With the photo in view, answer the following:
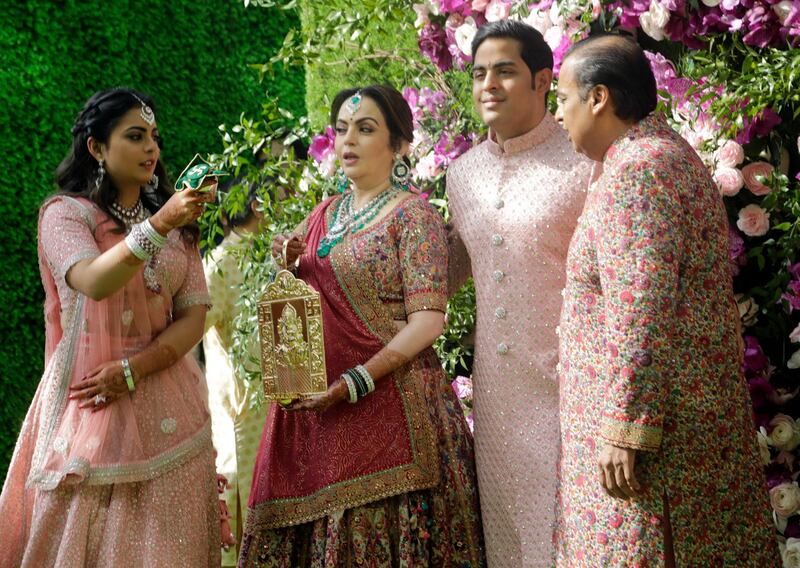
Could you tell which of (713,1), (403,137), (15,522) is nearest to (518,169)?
(403,137)

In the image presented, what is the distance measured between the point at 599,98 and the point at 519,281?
737 millimetres

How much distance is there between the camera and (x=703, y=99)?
130 inches

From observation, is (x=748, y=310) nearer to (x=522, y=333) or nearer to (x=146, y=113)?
(x=522, y=333)

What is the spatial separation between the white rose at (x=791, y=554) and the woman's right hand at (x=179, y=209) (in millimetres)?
1993

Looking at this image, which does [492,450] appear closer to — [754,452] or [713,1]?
[754,452]

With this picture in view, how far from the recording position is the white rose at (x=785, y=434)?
10.9 feet

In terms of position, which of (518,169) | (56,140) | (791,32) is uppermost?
(56,140)

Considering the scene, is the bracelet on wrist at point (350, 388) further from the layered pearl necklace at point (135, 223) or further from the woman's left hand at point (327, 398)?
the layered pearl necklace at point (135, 223)

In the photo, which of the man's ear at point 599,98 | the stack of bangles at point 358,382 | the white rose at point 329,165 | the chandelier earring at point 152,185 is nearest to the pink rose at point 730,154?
the man's ear at point 599,98

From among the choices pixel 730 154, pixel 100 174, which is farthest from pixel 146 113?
→ pixel 730 154

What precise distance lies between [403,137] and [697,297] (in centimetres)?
130

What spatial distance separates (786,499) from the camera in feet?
10.8

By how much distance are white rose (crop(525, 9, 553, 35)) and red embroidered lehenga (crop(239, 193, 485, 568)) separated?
2.43 ft

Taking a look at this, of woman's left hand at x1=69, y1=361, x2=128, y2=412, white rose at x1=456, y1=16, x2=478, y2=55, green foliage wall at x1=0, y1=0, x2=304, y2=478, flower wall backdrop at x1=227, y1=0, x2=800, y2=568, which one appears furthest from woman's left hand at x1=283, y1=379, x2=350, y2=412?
green foliage wall at x1=0, y1=0, x2=304, y2=478
